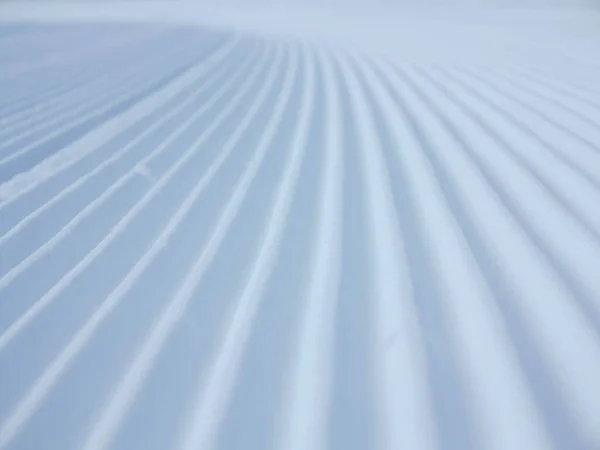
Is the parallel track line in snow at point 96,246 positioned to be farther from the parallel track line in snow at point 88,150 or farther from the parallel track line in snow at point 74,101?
the parallel track line in snow at point 74,101

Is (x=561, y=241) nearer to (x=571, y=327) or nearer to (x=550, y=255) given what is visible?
(x=550, y=255)

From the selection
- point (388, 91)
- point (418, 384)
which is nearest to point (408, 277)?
point (418, 384)

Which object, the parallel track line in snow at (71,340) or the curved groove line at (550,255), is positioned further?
the curved groove line at (550,255)

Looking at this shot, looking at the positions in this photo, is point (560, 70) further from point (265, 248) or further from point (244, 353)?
point (244, 353)

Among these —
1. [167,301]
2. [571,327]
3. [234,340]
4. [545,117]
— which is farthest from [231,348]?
[545,117]

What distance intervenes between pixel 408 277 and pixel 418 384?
23cm

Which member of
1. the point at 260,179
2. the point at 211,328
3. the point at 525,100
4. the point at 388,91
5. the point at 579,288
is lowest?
the point at 211,328

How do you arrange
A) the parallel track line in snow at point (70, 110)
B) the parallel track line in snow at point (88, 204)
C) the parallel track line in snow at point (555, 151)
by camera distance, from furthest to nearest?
the parallel track line in snow at point (70, 110) → the parallel track line in snow at point (555, 151) → the parallel track line in snow at point (88, 204)

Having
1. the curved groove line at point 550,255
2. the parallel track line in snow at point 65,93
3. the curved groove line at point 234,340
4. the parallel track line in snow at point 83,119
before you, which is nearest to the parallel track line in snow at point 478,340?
the curved groove line at point 550,255

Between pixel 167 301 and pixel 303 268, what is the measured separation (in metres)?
0.22

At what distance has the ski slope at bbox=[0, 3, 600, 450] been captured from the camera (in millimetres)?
650

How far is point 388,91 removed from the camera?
1973 mm

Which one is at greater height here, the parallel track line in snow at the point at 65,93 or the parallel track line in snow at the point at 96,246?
the parallel track line in snow at the point at 65,93

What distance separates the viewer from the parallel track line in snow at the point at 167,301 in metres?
0.66
